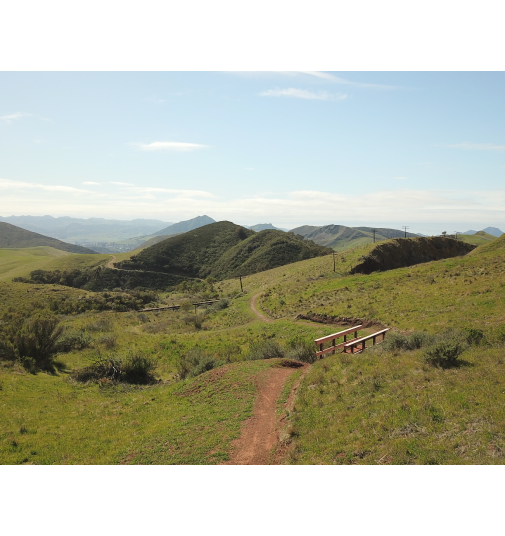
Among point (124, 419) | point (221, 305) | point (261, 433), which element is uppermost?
point (261, 433)

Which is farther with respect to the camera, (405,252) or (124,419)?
(405,252)

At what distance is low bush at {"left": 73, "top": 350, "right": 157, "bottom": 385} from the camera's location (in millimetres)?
16531

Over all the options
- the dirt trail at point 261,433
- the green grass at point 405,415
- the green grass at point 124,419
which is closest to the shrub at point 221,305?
the green grass at point 124,419

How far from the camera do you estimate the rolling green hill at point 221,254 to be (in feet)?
303

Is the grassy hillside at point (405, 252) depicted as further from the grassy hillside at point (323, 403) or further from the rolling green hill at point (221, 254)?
the rolling green hill at point (221, 254)

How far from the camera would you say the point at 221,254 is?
111 m

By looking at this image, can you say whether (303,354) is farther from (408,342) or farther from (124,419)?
(124,419)

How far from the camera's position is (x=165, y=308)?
4441cm

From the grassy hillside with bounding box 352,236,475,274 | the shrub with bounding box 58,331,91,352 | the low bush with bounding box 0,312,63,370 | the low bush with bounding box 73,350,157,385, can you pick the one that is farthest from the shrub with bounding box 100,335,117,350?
the grassy hillside with bounding box 352,236,475,274

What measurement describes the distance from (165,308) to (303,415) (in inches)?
1509

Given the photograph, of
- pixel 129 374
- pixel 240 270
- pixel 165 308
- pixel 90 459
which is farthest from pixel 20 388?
pixel 240 270

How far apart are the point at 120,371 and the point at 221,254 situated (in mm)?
94327

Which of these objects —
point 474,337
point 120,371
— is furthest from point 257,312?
point 474,337

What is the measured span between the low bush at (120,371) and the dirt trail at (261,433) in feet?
28.0
